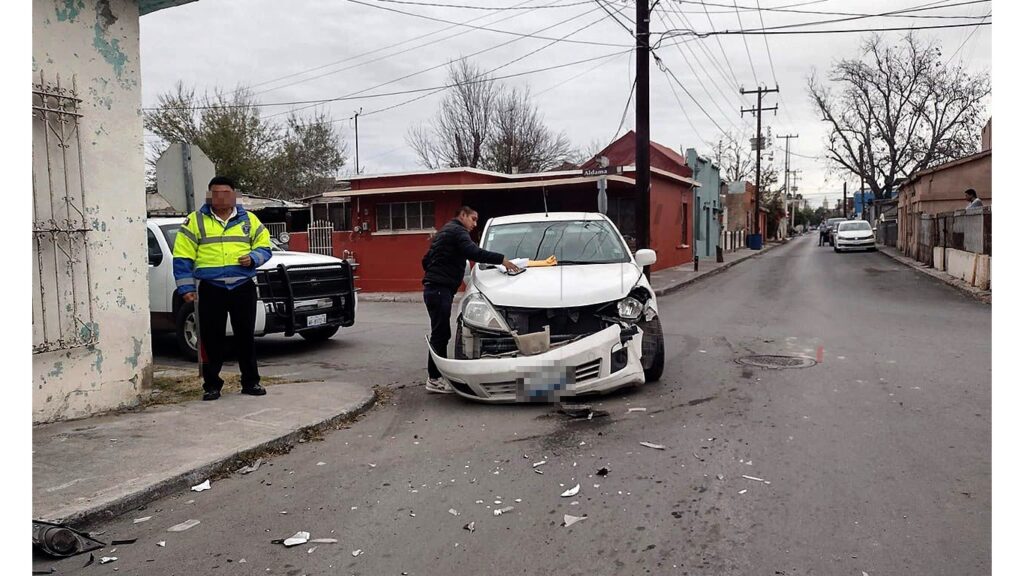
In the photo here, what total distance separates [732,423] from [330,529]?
3220 mm

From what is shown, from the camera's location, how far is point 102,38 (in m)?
6.18

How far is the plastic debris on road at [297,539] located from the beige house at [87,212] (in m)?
3.19

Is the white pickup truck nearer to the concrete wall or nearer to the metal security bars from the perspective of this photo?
the concrete wall

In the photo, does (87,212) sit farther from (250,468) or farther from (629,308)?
(629,308)

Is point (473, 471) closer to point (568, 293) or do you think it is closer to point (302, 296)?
point (568, 293)

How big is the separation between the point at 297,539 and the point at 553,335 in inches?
122

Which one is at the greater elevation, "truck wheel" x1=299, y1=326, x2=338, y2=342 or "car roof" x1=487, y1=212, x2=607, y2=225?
"car roof" x1=487, y1=212, x2=607, y2=225

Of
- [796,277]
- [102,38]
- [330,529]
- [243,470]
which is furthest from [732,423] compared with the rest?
[796,277]

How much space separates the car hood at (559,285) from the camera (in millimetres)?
6441

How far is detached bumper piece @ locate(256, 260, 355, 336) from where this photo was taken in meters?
9.38

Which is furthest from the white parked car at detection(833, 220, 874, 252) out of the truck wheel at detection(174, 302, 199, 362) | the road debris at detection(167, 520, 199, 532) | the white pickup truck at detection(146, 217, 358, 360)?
the road debris at detection(167, 520, 199, 532)

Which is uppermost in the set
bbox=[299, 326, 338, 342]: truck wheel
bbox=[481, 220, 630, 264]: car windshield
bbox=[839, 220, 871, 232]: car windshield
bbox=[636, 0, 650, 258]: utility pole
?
bbox=[636, 0, 650, 258]: utility pole

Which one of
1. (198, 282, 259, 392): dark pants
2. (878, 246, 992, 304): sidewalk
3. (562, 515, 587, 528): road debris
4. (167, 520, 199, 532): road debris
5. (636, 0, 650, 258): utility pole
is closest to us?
(562, 515, 587, 528): road debris

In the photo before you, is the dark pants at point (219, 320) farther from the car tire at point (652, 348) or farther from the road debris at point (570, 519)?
the road debris at point (570, 519)
